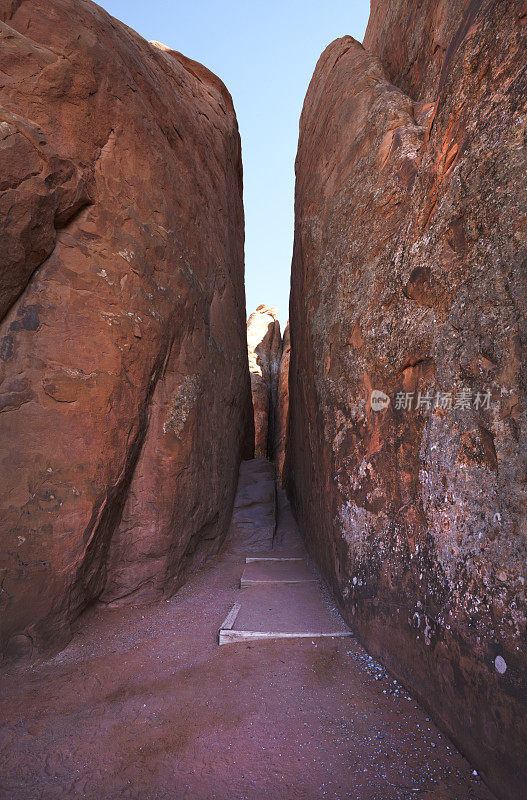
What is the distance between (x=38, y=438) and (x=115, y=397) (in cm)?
80

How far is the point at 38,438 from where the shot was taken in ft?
11.9

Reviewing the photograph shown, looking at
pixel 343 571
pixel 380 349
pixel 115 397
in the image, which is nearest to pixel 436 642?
pixel 343 571

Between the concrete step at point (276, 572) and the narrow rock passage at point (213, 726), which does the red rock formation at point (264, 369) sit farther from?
the narrow rock passage at point (213, 726)

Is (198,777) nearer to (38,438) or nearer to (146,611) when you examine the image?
(146,611)

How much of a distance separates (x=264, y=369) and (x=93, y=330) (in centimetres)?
1743

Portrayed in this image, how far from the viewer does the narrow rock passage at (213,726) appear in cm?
216

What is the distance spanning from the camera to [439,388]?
2863 millimetres

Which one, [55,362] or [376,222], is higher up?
[376,222]
